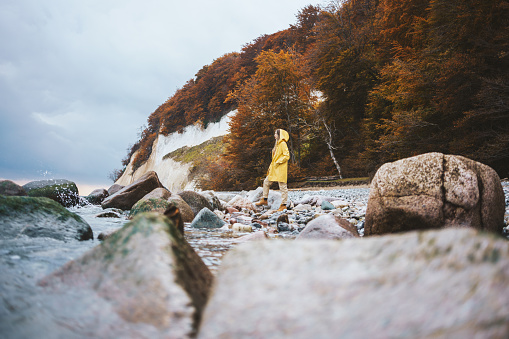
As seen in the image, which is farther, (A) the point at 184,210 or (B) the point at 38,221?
(A) the point at 184,210

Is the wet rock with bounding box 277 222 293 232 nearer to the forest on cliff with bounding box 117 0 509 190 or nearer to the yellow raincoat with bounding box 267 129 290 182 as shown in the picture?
the yellow raincoat with bounding box 267 129 290 182

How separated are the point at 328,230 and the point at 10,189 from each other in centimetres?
815

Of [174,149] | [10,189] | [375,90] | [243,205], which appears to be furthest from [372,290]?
[174,149]

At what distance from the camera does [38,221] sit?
10.2 ft

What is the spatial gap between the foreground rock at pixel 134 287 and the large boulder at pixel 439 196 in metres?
2.73

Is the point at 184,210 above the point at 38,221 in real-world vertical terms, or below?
below

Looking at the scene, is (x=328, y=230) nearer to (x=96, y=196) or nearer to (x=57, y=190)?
(x=57, y=190)

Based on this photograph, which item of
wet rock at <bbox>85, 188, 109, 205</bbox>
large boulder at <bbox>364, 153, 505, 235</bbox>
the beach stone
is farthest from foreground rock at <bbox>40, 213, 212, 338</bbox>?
wet rock at <bbox>85, 188, 109, 205</bbox>

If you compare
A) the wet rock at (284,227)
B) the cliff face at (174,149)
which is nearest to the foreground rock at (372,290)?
the wet rock at (284,227)

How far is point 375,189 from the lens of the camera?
3719 mm

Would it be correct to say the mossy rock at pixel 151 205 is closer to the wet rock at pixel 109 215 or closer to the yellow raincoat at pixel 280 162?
the wet rock at pixel 109 215

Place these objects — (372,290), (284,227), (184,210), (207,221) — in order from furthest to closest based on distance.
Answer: (184,210) < (207,221) < (284,227) < (372,290)

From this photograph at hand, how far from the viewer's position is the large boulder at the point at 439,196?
321 cm

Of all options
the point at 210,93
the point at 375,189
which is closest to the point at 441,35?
the point at 375,189
